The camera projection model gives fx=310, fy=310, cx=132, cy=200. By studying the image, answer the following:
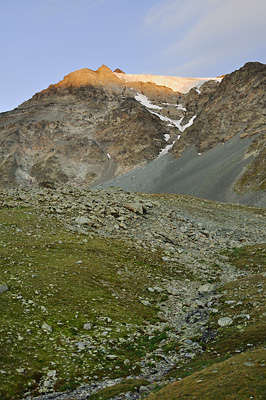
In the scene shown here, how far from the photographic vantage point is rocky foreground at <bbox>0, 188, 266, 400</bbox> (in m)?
13.9

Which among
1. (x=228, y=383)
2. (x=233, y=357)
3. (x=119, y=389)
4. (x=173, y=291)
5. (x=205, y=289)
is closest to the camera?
(x=228, y=383)

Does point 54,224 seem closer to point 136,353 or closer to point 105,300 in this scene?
point 105,300

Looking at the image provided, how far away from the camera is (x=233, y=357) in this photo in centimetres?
1296

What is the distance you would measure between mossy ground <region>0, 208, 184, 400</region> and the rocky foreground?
6cm

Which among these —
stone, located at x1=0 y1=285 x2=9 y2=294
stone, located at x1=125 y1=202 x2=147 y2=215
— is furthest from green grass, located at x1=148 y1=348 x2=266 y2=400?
stone, located at x1=125 y1=202 x2=147 y2=215

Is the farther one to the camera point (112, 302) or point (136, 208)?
point (136, 208)

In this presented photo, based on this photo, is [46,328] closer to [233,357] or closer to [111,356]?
[111,356]

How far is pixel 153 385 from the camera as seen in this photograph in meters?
13.2

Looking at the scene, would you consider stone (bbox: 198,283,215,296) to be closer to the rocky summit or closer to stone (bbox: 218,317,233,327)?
the rocky summit

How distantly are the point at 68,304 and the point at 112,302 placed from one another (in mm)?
3352

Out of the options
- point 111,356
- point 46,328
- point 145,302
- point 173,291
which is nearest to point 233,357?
point 111,356

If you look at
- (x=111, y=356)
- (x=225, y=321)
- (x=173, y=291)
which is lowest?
(x=225, y=321)

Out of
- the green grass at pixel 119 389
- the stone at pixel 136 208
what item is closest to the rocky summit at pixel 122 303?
the green grass at pixel 119 389

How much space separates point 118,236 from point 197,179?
406 ft
